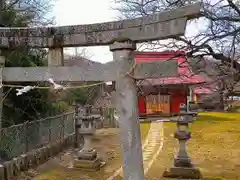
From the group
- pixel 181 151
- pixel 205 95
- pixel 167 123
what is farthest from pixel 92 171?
pixel 205 95

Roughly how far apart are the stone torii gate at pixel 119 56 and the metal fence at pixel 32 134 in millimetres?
5263

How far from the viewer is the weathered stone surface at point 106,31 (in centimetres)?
480

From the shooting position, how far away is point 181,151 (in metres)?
10.7

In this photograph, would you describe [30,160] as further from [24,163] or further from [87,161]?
[87,161]

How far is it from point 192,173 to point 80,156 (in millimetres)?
3743

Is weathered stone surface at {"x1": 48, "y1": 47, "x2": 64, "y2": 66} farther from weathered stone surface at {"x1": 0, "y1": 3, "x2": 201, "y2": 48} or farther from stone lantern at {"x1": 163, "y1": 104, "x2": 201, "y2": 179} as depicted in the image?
stone lantern at {"x1": 163, "y1": 104, "x2": 201, "y2": 179}

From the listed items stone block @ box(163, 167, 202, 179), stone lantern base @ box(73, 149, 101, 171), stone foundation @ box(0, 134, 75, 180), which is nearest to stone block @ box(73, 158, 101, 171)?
stone lantern base @ box(73, 149, 101, 171)

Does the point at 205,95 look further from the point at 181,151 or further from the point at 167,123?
the point at 181,151

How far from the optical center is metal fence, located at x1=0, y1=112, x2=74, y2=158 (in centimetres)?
1062

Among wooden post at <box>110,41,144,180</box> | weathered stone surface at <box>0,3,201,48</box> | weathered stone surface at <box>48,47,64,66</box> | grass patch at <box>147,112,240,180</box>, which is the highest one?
weathered stone surface at <box>0,3,201,48</box>

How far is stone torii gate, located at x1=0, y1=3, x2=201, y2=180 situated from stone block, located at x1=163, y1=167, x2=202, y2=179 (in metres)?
5.28

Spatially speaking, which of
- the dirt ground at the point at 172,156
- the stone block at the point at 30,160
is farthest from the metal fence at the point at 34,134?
the dirt ground at the point at 172,156

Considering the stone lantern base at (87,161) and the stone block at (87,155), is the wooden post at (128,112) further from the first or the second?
the stone block at (87,155)

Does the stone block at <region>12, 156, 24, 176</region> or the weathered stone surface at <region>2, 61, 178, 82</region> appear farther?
the stone block at <region>12, 156, 24, 176</region>
